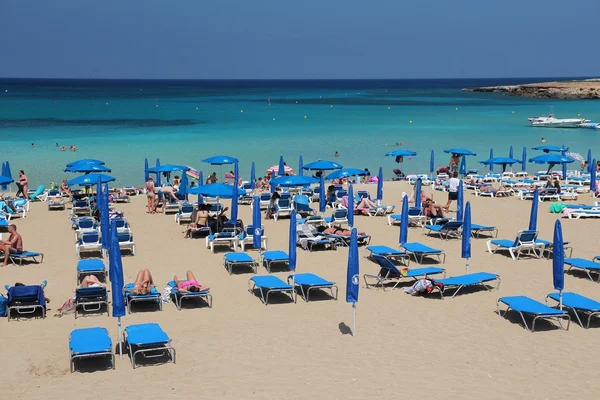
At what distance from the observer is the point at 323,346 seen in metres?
9.43

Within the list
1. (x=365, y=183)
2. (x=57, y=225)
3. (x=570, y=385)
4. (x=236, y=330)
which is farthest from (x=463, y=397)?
(x=365, y=183)

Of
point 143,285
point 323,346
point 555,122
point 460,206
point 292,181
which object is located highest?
point 292,181

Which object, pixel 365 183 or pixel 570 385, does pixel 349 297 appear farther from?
pixel 365 183

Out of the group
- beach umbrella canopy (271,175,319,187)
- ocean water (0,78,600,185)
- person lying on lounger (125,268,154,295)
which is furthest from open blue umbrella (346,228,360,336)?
ocean water (0,78,600,185)

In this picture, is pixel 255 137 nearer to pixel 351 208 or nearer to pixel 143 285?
pixel 351 208

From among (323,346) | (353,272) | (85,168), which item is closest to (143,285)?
(323,346)

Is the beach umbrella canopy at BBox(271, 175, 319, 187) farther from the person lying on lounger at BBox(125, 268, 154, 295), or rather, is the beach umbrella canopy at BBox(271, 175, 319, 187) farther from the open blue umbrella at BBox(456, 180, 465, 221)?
the person lying on lounger at BBox(125, 268, 154, 295)

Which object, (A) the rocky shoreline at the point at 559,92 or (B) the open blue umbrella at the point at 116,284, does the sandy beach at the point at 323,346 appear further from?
(A) the rocky shoreline at the point at 559,92

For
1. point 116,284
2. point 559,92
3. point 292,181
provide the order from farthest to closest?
point 559,92 < point 292,181 < point 116,284

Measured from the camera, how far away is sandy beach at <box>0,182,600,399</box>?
8.15m

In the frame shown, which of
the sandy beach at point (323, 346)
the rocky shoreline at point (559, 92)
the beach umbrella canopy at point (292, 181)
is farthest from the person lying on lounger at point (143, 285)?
the rocky shoreline at point (559, 92)

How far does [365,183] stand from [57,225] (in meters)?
11.7

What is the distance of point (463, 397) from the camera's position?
7910 mm

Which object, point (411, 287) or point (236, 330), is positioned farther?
point (411, 287)
